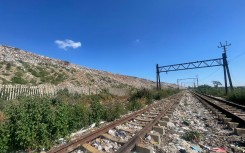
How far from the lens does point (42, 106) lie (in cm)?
639

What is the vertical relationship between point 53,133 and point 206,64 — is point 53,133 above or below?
below

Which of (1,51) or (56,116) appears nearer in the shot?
(56,116)

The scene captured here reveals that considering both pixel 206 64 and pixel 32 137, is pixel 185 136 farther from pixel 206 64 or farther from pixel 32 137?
pixel 206 64

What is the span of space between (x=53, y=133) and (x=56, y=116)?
→ 0.53 metres

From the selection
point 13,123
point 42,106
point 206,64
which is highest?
point 206,64

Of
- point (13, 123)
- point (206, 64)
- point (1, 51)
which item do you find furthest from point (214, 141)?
point (1, 51)

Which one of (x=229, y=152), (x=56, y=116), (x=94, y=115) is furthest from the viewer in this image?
(x=94, y=115)

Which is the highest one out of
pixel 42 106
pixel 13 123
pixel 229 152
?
pixel 42 106

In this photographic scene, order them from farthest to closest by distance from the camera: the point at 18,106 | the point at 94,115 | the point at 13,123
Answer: the point at 94,115 → the point at 18,106 → the point at 13,123

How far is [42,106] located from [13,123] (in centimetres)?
94

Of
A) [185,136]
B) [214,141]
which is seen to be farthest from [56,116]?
[214,141]

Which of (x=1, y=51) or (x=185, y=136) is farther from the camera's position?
(x=1, y=51)

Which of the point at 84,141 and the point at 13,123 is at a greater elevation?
the point at 13,123

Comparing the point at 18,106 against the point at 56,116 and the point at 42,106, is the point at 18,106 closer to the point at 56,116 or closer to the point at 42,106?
the point at 42,106
